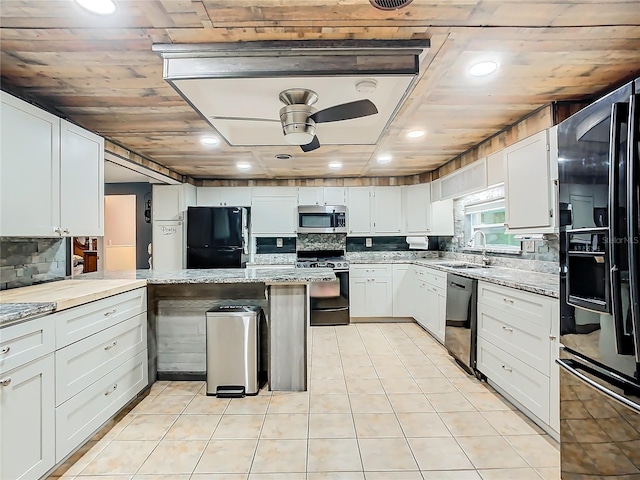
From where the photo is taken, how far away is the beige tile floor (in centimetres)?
182

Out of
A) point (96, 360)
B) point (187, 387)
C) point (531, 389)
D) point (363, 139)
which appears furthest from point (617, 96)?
point (187, 387)

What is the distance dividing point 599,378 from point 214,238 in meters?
4.44

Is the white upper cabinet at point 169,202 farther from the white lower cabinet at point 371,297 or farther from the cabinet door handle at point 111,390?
the cabinet door handle at point 111,390

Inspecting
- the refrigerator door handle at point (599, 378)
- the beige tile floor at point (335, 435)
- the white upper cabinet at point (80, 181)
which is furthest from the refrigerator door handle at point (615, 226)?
the white upper cabinet at point (80, 181)

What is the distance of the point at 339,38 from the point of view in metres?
1.68

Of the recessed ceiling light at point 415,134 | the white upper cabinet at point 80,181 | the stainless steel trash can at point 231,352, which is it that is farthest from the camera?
the recessed ceiling light at point 415,134

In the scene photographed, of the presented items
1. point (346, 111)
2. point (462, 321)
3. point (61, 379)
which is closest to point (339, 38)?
point (346, 111)

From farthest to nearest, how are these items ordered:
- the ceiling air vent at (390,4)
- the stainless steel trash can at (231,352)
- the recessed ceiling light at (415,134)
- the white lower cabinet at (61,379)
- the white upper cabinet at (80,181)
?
1. the recessed ceiling light at (415,134)
2. the stainless steel trash can at (231,352)
3. the white upper cabinet at (80,181)
4. the white lower cabinet at (61,379)
5. the ceiling air vent at (390,4)

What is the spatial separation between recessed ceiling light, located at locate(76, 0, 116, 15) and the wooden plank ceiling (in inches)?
1.4

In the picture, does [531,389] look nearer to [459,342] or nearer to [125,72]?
[459,342]

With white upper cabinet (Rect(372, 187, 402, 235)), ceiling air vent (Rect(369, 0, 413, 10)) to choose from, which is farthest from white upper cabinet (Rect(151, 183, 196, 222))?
ceiling air vent (Rect(369, 0, 413, 10))

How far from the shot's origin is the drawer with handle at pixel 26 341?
148 centimetres

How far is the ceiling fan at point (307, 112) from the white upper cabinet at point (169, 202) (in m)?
3.40

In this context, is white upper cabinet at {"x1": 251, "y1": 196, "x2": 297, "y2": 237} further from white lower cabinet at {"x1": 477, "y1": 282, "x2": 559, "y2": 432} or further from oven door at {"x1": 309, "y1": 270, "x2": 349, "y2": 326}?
white lower cabinet at {"x1": 477, "y1": 282, "x2": 559, "y2": 432}
